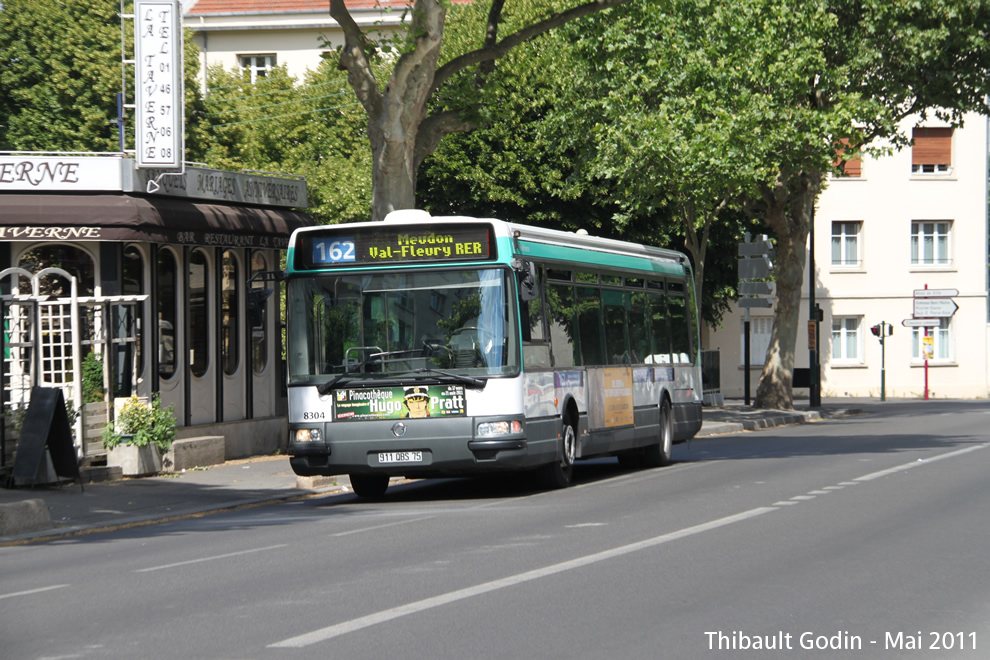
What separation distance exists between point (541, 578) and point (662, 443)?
35.7 feet

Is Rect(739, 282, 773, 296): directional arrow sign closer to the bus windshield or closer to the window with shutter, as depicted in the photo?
the bus windshield

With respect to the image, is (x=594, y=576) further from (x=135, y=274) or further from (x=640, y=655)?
(x=135, y=274)

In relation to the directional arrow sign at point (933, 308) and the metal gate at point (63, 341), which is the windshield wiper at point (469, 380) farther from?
the directional arrow sign at point (933, 308)

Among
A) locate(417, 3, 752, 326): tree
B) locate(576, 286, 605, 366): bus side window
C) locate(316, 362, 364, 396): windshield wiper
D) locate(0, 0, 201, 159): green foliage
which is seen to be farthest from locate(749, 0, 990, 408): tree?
locate(0, 0, 201, 159): green foliage

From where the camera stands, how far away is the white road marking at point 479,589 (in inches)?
279

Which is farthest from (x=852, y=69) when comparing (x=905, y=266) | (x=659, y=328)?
(x=905, y=266)

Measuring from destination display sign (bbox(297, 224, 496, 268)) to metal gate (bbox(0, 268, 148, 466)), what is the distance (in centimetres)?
379

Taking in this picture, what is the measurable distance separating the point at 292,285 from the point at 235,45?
47.3 m

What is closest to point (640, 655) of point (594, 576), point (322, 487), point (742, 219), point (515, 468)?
point (594, 576)

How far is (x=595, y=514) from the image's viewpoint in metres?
12.9

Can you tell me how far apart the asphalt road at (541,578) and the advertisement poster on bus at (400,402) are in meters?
1.00

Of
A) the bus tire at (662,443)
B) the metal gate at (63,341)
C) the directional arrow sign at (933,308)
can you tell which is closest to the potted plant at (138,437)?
the metal gate at (63,341)

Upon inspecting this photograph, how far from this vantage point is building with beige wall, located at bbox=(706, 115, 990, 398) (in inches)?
2115

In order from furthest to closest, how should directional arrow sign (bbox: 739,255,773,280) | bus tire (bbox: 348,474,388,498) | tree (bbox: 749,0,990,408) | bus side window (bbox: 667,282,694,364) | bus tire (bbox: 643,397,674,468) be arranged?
1. directional arrow sign (bbox: 739,255,773,280)
2. tree (bbox: 749,0,990,408)
3. bus side window (bbox: 667,282,694,364)
4. bus tire (bbox: 643,397,674,468)
5. bus tire (bbox: 348,474,388,498)
